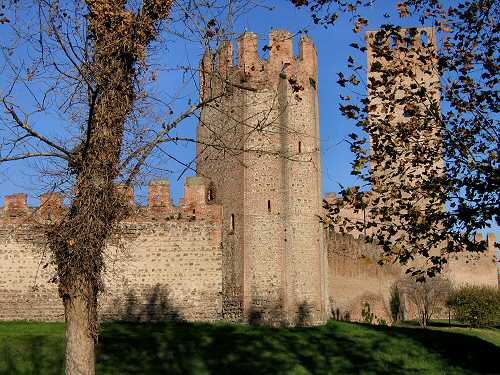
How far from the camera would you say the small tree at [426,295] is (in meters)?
34.8

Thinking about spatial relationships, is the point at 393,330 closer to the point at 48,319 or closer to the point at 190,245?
the point at 190,245

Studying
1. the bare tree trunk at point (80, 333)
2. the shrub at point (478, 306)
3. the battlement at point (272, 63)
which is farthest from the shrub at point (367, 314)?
the bare tree trunk at point (80, 333)

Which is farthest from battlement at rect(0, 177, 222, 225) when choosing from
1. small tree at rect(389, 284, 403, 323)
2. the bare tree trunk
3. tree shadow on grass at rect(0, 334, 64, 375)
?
small tree at rect(389, 284, 403, 323)

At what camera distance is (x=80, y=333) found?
23.5 ft

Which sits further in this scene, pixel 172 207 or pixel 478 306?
pixel 478 306

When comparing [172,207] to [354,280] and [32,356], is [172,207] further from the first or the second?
[354,280]

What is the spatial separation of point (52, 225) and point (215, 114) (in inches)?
584

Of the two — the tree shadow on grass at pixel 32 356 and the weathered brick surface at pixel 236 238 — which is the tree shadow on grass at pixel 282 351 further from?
→ the weathered brick surface at pixel 236 238

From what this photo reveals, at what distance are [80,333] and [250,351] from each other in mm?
9000

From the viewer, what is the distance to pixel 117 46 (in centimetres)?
736

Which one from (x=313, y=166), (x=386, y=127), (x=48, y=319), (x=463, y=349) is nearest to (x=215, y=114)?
(x=313, y=166)

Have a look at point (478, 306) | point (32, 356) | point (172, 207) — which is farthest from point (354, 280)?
point (32, 356)

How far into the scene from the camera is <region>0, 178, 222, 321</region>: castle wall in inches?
854

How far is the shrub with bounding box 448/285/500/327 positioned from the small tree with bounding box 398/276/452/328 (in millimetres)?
1349
